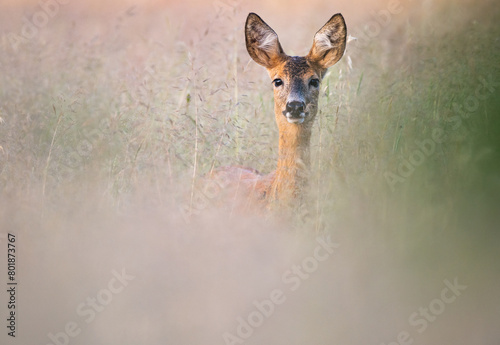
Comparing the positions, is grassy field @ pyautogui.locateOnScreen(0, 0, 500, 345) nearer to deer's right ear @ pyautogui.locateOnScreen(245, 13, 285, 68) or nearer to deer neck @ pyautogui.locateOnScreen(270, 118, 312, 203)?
deer's right ear @ pyautogui.locateOnScreen(245, 13, 285, 68)

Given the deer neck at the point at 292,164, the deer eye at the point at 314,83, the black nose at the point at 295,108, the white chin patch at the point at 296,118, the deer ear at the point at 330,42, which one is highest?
the deer ear at the point at 330,42

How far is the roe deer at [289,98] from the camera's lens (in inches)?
144

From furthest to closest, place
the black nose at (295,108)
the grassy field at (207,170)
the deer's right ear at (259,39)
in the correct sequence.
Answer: the grassy field at (207,170)
the deer's right ear at (259,39)
the black nose at (295,108)

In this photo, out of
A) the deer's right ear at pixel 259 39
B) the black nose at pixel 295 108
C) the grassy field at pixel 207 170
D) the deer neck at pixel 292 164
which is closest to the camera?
the black nose at pixel 295 108

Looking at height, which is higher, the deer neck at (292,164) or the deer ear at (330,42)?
the deer ear at (330,42)

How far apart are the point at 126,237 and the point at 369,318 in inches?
59.3

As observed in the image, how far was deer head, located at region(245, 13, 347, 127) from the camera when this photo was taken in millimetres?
3650

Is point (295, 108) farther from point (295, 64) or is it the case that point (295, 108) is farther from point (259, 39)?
point (259, 39)

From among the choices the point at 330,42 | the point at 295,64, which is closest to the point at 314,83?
the point at 295,64

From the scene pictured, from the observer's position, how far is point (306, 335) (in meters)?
3.99

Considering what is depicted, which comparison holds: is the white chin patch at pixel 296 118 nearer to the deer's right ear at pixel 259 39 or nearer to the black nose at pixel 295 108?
the black nose at pixel 295 108

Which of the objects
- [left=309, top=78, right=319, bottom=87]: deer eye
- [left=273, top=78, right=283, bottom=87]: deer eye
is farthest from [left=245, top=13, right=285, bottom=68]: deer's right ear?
[left=309, top=78, right=319, bottom=87]: deer eye

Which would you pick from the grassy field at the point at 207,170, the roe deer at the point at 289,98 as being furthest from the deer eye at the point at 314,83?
the grassy field at the point at 207,170

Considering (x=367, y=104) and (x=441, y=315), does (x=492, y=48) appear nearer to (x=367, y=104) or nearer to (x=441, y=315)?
(x=367, y=104)
